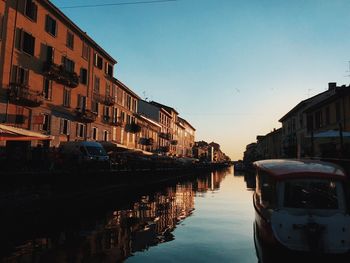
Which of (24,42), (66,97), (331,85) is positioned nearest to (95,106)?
(66,97)

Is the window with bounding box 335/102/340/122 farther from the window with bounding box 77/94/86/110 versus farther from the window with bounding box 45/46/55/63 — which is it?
the window with bounding box 45/46/55/63

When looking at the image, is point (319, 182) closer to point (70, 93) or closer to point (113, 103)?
point (70, 93)

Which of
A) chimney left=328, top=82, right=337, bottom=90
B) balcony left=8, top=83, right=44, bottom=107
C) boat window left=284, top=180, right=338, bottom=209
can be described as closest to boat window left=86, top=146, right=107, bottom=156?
balcony left=8, top=83, right=44, bottom=107

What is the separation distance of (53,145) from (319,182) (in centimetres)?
3005

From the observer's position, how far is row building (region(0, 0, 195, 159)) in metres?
28.6

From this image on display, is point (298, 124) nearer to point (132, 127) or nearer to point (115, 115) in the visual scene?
point (132, 127)

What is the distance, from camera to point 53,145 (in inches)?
1396

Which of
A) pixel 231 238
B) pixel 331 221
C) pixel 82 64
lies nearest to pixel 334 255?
pixel 331 221

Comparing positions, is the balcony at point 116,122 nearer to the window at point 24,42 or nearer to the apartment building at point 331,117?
the window at point 24,42

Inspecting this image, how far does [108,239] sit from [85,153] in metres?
19.0

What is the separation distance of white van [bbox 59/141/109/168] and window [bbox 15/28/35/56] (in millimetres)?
8746

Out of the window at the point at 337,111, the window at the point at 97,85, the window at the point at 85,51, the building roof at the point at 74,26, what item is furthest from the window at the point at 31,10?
the window at the point at 337,111

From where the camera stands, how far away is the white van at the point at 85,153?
28694 mm

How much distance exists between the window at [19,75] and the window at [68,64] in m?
6.97
